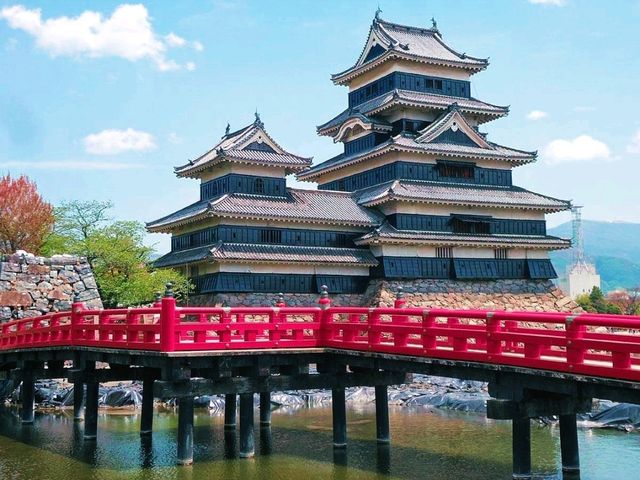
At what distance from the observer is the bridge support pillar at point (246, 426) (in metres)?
21.0

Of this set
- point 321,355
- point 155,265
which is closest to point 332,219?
point 155,265

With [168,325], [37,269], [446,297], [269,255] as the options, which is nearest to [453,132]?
[446,297]

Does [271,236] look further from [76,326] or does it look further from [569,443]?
[569,443]

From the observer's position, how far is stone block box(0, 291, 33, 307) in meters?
32.9

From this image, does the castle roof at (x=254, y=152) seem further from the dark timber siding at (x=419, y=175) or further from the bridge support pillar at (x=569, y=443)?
the bridge support pillar at (x=569, y=443)

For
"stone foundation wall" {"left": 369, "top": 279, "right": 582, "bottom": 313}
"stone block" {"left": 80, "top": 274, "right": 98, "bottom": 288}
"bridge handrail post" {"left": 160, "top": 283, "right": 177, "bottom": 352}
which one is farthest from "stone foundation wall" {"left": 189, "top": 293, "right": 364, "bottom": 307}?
"bridge handrail post" {"left": 160, "top": 283, "right": 177, "bottom": 352}

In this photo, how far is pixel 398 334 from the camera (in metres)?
18.8

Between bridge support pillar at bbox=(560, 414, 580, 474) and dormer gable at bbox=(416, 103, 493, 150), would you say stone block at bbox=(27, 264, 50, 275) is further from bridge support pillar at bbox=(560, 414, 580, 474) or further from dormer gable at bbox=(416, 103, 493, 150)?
dormer gable at bbox=(416, 103, 493, 150)

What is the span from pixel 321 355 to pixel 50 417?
1446 cm

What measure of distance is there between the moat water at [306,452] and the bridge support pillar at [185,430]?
327mm

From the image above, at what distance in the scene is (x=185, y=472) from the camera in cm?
1950

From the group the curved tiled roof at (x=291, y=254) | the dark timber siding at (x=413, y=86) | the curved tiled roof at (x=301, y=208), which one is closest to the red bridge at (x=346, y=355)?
the curved tiled roof at (x=291, y=254)

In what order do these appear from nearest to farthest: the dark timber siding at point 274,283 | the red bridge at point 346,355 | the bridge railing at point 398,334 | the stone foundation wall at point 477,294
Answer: the bridge railing at point 398,334 → the red bridge at point 346,355 → the dark timber siding at point 274,283 → the stone foundation wall at point 477,294

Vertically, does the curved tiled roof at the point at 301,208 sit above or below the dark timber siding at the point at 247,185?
below
